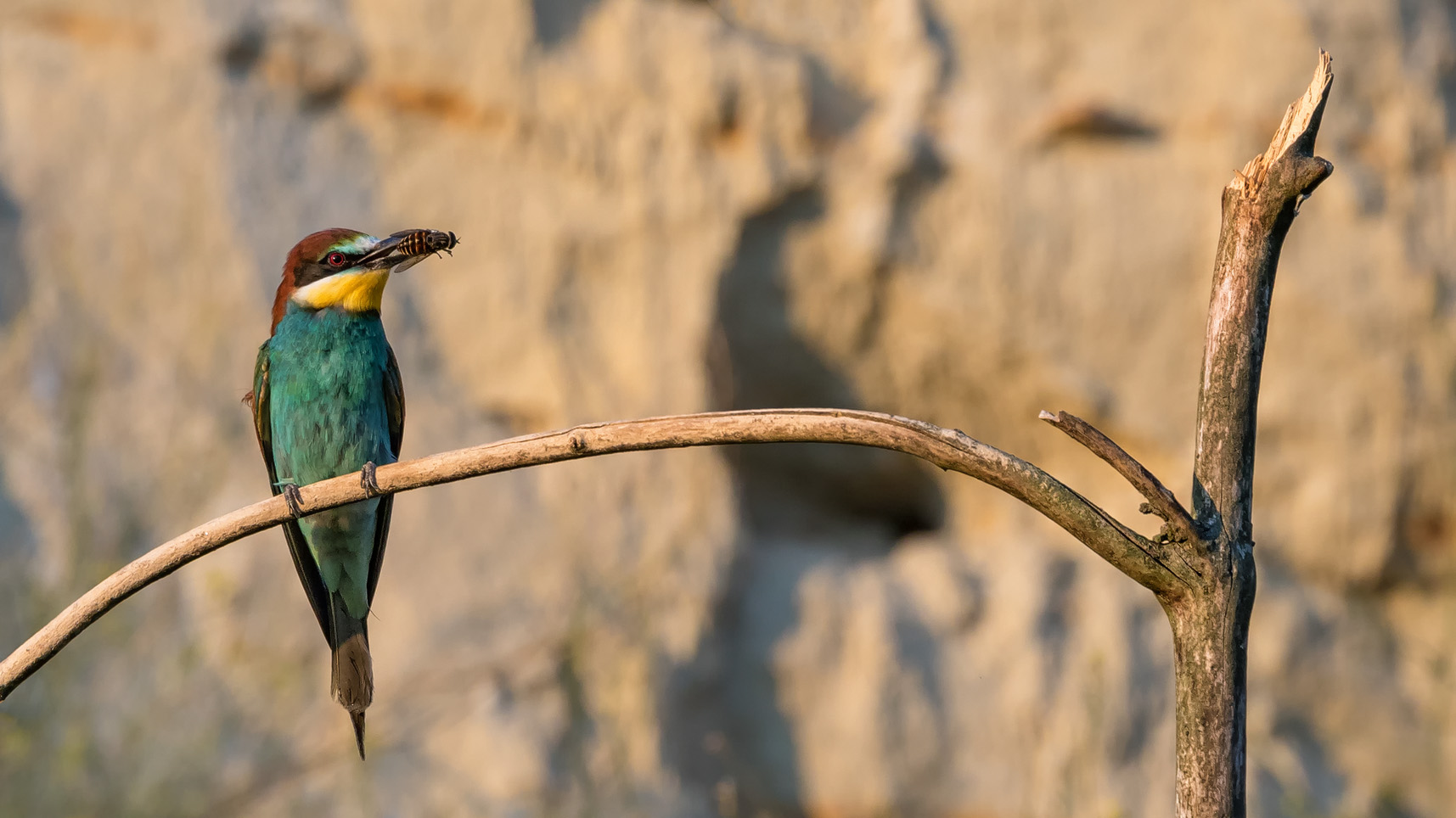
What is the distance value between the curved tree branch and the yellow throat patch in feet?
2.42

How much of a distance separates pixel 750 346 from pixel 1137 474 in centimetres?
290

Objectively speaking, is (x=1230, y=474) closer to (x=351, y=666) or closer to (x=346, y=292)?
(x=351, y=666)

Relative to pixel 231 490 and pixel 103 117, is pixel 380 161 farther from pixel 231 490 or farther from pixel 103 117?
pixel 231 490

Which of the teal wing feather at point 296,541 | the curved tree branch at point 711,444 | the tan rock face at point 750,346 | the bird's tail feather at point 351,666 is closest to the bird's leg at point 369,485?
the curved tree branch at point 711,444

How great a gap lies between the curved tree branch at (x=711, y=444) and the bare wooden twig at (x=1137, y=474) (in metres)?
0.03

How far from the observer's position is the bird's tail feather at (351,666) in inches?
68.1

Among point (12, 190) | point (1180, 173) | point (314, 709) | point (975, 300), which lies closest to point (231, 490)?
point (314, 709)

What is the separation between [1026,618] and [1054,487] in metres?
2.78

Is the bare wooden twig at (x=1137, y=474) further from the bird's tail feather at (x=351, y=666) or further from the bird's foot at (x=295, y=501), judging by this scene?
the bird's tail feather at (x=351, y=666)

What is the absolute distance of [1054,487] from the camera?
1.09 m

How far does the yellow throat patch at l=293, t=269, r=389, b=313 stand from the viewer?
2.03 m

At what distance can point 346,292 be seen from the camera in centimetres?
204

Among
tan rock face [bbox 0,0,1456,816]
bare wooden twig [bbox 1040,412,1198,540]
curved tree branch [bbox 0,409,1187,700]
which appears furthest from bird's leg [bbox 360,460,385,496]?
tan rock face [bbox 0,0,1456,816]

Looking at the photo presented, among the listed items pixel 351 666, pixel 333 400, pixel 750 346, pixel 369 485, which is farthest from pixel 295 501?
pixel 750 346
